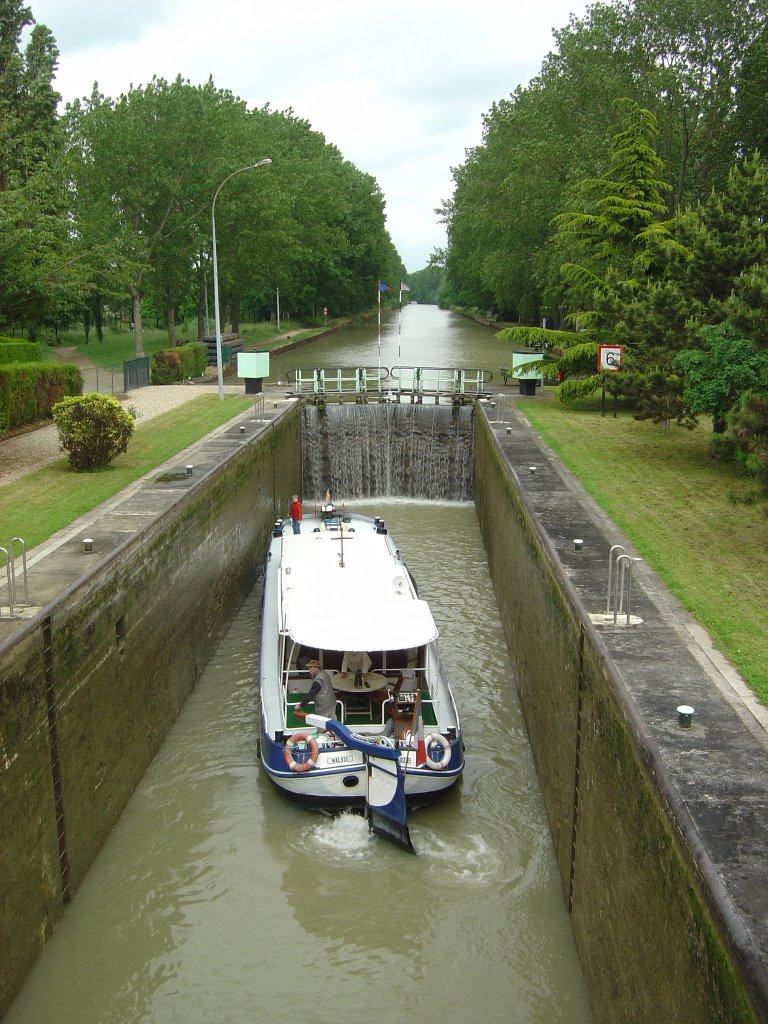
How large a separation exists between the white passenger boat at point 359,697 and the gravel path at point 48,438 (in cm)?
828

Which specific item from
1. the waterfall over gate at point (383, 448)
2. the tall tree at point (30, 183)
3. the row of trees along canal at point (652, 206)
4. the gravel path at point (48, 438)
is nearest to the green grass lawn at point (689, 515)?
the row of trees along canal at point (652, 206)

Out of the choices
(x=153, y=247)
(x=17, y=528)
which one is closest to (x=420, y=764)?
(x=17, y=528)

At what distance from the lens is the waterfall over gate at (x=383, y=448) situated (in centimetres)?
3181

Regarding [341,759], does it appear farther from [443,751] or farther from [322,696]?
[443,751]

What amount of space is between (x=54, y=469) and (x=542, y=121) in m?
33.0

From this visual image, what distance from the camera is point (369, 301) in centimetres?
10612

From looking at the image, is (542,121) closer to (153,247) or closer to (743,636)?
(153,247)

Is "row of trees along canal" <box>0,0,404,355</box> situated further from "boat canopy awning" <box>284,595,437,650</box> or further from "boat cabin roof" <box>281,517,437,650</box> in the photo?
"boat canopy awning" <box>284,595,437,650</box>

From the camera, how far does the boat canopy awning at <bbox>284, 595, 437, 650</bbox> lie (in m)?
13.1

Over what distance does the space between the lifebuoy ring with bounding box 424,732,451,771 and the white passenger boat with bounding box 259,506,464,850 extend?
1cm

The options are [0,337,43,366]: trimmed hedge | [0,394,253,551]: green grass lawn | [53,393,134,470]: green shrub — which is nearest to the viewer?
[0,394,253,551]: green grass lawn

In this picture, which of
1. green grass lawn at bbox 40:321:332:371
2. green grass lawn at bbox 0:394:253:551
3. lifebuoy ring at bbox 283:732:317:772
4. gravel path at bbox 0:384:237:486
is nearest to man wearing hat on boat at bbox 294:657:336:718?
lifebuoy ring at bbox 283:732:317:772

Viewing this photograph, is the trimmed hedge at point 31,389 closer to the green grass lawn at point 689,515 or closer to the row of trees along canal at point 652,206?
the green grass lawn at point 689,515

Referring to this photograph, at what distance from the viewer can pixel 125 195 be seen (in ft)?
137
